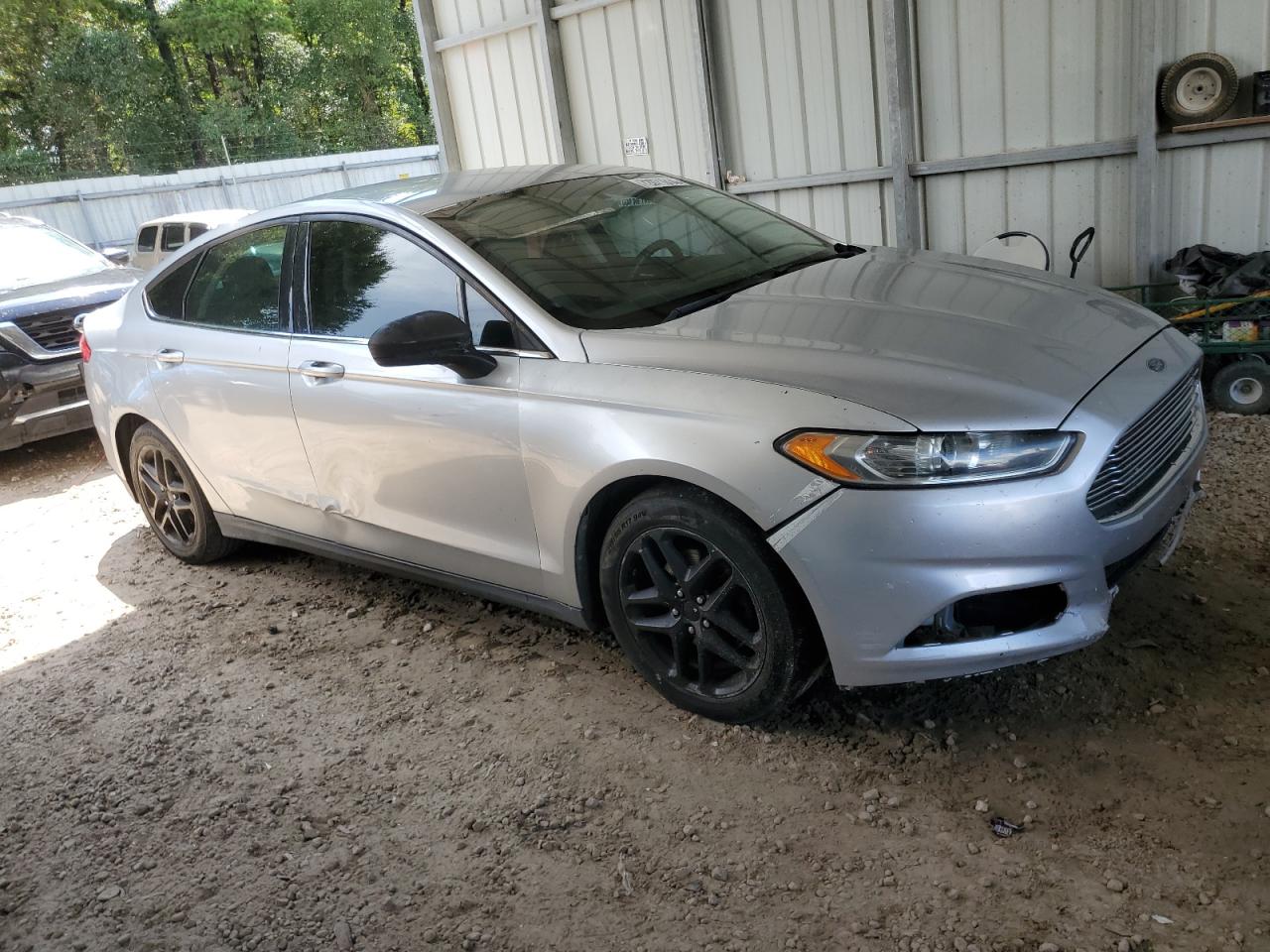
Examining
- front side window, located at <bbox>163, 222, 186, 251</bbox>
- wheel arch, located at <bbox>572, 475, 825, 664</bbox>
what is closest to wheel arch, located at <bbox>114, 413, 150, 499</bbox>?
wheel arch, located at <bbox>572, 475, 825, 664</bbox>

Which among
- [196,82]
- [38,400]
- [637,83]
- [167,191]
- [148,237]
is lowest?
[38,400]

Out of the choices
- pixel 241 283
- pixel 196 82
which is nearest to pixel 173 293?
pixel 241 283

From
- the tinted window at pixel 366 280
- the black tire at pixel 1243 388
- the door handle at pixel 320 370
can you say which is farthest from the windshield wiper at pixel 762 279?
the black tire at pixel 1243 388

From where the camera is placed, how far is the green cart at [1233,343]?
5.16 metres

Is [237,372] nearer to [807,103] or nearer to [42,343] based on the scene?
[42,343]

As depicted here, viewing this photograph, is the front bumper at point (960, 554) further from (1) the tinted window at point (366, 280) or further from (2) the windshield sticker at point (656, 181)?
(2) the windshield sticker at point (656, 181)

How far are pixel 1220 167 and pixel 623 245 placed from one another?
406 cm

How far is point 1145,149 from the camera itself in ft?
18.9

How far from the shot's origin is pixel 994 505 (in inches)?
95.1

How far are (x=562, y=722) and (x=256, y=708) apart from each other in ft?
3.75

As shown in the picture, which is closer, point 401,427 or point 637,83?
point 401,427

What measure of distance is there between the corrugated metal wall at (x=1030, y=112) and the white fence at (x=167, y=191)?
1264cm

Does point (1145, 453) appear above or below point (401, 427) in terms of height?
below

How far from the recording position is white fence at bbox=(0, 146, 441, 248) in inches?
746
